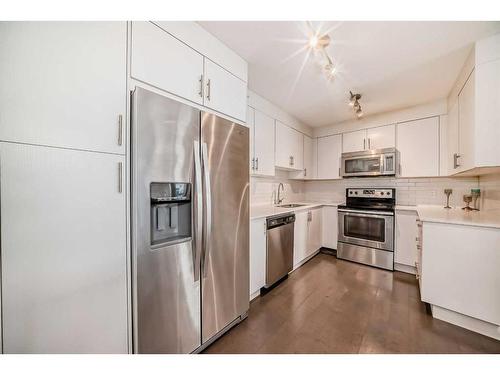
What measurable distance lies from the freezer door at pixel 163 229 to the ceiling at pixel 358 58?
916mm

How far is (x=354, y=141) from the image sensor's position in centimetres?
347

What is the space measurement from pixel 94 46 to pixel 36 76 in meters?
0.30

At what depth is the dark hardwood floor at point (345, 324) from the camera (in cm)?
145

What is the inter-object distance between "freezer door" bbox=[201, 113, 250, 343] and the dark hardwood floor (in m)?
0.23

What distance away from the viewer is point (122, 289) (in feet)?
3.48

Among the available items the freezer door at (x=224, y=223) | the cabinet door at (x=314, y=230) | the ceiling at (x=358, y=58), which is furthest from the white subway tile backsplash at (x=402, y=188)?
the freezer door at (x=224, y=223)

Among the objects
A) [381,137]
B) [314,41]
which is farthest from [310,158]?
[314,41]

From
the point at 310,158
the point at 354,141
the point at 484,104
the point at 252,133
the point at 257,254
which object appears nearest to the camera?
the point at 484,104

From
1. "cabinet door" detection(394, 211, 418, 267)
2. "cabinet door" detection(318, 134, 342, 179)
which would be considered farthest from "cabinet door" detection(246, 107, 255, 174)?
"cabinet door" detection(394, 211, 418, 267)

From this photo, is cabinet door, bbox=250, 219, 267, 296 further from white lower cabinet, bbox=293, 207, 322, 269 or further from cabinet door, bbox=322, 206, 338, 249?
cabinet door, bbox=322, 206, 338, 249

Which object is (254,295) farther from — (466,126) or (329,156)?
(329,156)

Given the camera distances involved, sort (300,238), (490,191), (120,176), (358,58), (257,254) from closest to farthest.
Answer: (120,176) → (358,58) → (257,254) → (490,191) → (300,238)

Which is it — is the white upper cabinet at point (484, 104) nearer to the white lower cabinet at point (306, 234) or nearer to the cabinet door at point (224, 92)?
the white lower cabinet at point (306, 234)

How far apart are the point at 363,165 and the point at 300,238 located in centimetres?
162
